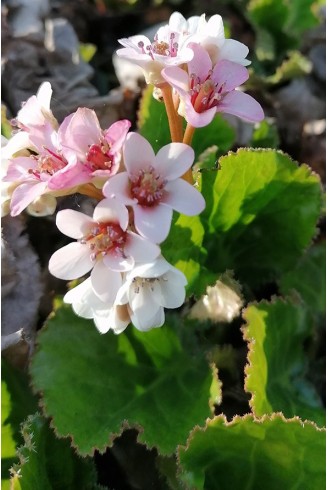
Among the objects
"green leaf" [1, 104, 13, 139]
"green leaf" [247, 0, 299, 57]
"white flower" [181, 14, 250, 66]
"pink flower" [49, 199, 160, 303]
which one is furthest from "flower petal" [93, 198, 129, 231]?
"green leaf" [247, 0, 299, 57]

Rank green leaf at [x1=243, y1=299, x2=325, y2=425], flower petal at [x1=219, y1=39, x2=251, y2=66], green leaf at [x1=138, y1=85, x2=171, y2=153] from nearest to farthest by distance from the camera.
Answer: flower petal at [x1=219, y1=39, x2=251, y2=66] < green leaf at [x1=243, y1=299, x2=325, y2=425] < green leaf at [x1=138, y1=85, x2=171, y2=153]

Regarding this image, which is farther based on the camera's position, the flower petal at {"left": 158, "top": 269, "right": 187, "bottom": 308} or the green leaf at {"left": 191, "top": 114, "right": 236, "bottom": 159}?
the green leaf at {"left": 191, "top": 114, "right": 236, "bottom": 159}

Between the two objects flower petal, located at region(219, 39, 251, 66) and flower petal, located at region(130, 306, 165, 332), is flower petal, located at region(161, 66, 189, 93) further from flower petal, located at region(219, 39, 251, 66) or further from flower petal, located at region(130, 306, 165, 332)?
flower petal, located at region(130, 306, 165, 332)

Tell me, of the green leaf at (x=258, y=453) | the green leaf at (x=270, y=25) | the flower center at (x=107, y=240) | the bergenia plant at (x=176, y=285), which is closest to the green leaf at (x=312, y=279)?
the bergenia plant at (x=176, y=285)

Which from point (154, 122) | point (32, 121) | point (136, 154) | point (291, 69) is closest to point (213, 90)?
point (136, 154)

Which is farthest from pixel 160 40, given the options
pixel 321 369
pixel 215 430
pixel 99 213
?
pixel 321 369

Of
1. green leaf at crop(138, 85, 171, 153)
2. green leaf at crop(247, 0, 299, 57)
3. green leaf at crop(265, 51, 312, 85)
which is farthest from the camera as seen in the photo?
green leaf at crop(247, 0, 299, 57)
